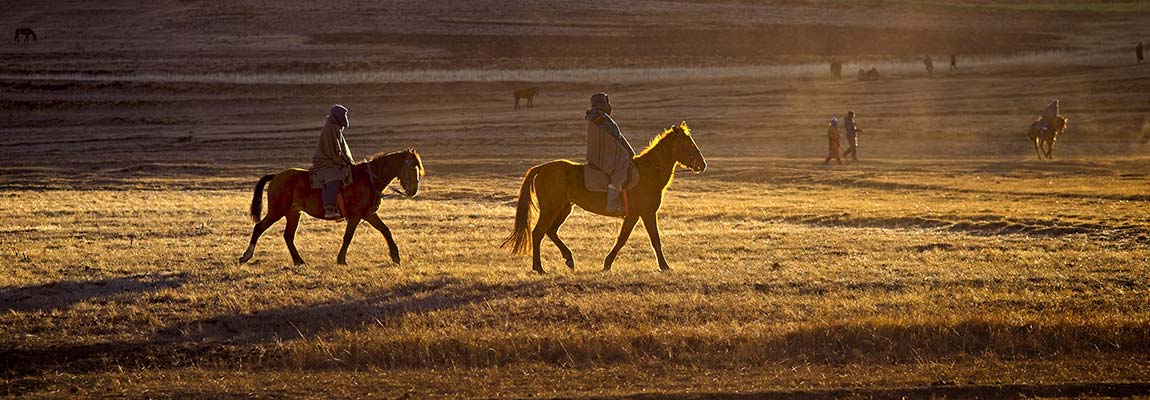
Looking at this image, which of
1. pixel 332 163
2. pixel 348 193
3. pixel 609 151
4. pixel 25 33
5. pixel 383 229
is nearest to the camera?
pixel 609 151

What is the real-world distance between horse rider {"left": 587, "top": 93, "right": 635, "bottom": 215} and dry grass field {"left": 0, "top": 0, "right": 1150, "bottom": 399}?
101cm

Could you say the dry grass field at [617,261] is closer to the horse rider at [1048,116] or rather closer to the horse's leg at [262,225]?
the horse's leg at [262,225]

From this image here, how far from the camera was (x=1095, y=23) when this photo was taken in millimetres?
109750

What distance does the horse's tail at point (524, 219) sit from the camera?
47.6 ft

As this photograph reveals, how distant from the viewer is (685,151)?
1434cm

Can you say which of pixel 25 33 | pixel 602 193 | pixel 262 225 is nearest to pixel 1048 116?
pixel 602 193

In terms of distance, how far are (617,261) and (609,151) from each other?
7.10 ft

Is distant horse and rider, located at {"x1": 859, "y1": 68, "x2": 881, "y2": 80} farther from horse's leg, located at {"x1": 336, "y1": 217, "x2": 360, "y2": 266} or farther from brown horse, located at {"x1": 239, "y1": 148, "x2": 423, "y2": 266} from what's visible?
horse's leg, located at {"x1": 336, "y1": 217, "x2": 360, "y2": 266}

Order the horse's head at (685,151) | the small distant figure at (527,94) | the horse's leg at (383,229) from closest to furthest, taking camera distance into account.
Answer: the horse's head at (685,151)
the horse's leg at (383,229)
the small distant figure at (527,94)

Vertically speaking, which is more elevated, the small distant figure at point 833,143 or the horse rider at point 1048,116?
the horse rider at point 1048,116

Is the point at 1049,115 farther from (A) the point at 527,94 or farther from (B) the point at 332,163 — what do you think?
(A) the point at 527,94

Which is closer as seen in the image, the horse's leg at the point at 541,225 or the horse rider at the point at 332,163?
the horse's leg at the point at 541,225

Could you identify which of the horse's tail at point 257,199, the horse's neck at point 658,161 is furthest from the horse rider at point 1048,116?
the horse's tail at point 257,199

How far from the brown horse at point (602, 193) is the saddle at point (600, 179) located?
2.9 inches
